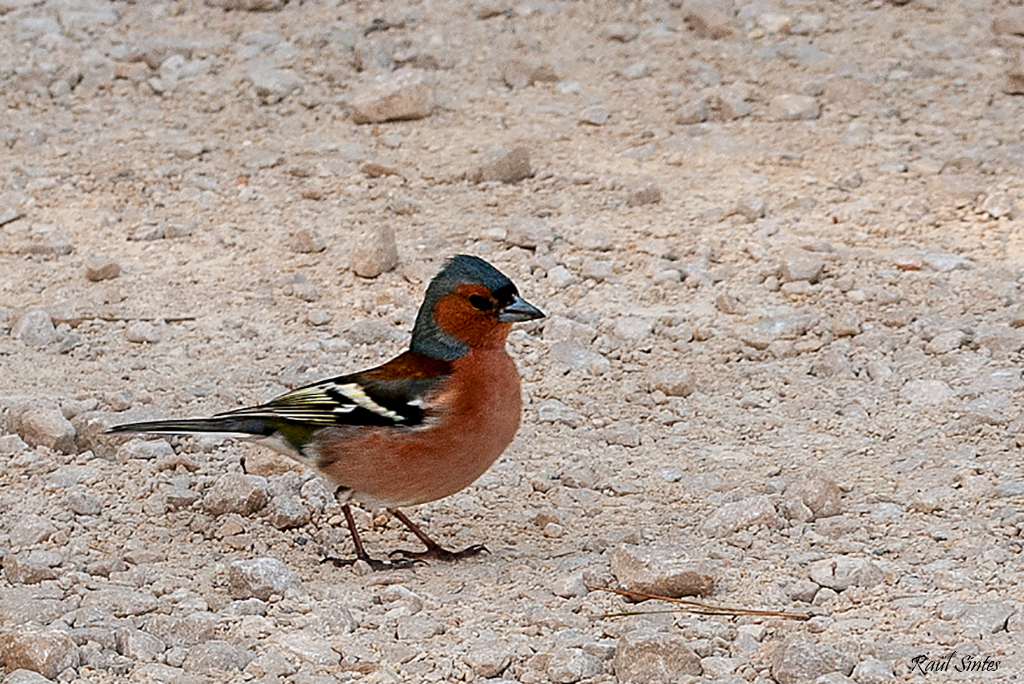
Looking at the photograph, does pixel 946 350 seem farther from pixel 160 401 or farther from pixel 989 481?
pixel 160 401

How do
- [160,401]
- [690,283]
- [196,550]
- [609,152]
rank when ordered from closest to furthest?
1. [196,550]
2. [160,401]
3. [690,283]
4. [609,152]

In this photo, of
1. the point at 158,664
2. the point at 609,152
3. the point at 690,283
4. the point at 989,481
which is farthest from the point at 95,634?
the point at 609,152

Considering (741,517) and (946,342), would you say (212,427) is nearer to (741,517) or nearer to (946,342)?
(741,517)

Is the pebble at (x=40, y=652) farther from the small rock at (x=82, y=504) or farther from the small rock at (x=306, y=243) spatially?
the small rock at (x=306, y=243)

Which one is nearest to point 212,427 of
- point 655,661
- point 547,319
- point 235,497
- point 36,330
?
point 235,497

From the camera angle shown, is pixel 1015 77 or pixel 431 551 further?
pixel 1015 77

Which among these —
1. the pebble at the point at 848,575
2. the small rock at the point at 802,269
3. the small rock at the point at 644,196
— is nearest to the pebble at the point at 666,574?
the pebble at the point at 848,575

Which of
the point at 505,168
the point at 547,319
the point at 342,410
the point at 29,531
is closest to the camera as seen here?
the point at 29,531

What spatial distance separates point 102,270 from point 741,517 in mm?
3481

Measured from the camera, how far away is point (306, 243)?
7.48 metres

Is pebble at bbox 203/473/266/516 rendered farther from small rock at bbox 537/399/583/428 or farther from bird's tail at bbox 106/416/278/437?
small rock at bbox 537/399/583/428

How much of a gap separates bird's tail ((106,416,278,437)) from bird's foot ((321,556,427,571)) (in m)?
0.47

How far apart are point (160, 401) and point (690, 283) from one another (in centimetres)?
249

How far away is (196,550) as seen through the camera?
5.05 meters
